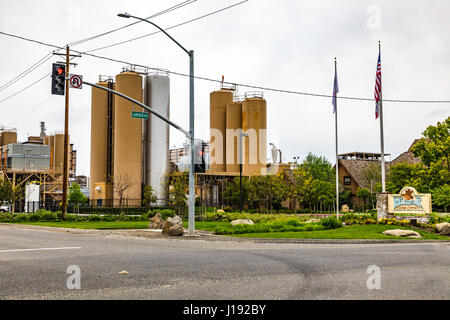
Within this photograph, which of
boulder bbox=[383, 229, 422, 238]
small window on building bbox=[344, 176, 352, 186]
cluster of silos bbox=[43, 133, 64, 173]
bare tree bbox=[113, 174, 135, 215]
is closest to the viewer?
boulder bbox=[383, 229, 422, 238]

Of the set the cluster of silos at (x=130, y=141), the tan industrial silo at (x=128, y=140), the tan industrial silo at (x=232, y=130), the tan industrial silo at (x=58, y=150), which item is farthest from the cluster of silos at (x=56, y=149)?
the tan industrial silo at (x=232, y=130)

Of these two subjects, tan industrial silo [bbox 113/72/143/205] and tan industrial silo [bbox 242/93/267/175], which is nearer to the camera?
tan industrial silo [bbox 113/72/143/205]

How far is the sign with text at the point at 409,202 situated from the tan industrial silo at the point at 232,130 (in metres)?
39.3

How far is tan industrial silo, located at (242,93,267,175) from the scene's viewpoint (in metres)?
63.0

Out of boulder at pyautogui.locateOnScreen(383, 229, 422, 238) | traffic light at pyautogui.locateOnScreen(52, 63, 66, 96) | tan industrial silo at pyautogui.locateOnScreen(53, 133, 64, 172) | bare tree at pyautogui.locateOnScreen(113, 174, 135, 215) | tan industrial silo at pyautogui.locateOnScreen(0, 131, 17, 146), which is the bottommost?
boulder at pyautogui.locateOnScreen(383, 229, 422, 238)

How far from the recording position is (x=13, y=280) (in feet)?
28.6

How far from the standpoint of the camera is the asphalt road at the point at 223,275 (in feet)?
24.3

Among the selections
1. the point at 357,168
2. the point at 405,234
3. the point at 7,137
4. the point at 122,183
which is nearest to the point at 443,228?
the point at 405,234

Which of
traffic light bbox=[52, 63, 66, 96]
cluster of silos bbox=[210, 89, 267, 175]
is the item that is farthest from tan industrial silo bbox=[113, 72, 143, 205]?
traffic light bbox=[52, 63, 66, 96]

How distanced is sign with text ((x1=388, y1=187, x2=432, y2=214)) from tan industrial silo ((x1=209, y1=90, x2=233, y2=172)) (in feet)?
136

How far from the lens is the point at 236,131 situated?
65.8 meters

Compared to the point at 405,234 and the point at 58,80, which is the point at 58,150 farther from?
the point at 405,234

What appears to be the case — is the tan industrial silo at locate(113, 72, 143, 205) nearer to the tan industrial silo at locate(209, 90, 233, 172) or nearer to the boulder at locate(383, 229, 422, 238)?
the tan industrial silo at locate(209, 90, 233, 172)
